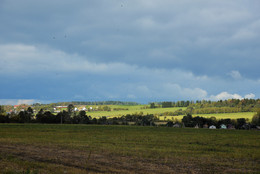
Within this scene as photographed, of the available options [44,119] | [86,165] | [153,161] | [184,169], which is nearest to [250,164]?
[184,169]

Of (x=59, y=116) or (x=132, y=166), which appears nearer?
(x=132, y=166)

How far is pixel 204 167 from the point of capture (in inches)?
749

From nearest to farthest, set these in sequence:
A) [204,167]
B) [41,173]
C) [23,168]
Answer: [41,173], [23,168], [204,167]

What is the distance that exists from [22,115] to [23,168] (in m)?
148

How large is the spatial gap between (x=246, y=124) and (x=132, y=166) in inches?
6169

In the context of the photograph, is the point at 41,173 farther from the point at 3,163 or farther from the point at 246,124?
the point at 246,124

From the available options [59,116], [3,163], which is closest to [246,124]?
[59,116]

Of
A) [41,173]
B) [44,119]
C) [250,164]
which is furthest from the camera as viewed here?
[44,119]

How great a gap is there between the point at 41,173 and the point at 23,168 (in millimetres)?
2195

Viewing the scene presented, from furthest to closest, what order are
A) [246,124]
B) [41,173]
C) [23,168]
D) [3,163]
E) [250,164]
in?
1. [246,124]
2. [250,164]
3. [3,163]
4. [23,168]
5. [41,173]

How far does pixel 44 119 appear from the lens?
144375mm

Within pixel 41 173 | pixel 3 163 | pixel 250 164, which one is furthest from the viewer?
pixel 250 164

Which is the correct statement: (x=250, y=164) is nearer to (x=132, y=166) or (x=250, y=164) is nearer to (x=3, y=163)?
(x=132, y=166)

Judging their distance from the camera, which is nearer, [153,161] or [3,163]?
[3,163]
